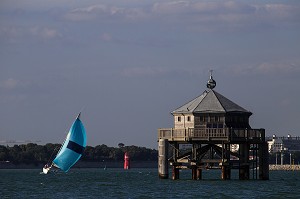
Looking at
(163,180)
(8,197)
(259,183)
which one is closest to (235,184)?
(259,183)

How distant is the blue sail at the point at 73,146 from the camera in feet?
425

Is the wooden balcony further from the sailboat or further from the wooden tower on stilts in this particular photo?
the sailboat

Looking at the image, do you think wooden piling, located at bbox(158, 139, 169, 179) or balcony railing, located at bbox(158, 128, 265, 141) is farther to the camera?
wooden piling, located at bbox(158, 139, 169, 179)

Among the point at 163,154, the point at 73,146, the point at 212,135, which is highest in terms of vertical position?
the point at 73,146

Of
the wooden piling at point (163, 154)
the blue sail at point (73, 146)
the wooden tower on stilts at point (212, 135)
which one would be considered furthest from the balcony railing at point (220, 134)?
the blue sail at point (73, 146)

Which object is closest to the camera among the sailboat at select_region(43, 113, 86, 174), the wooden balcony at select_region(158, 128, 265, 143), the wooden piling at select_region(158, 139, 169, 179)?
the wooden balcony at select_region(158, 128, 265, 143)

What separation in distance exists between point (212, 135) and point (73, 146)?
3795 centimetres

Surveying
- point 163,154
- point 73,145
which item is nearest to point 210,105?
point 163,154

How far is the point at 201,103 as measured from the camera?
97.0m

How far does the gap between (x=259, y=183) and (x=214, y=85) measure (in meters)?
10.3

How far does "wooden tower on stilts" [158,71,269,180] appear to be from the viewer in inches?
3735

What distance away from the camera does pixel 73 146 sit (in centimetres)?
12975

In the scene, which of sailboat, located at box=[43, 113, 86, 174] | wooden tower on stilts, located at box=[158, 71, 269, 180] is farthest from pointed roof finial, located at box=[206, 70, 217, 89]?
sailboat, located at box=[43, 113, 86, 174]

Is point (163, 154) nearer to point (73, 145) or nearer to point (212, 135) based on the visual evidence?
point (212, 135)
